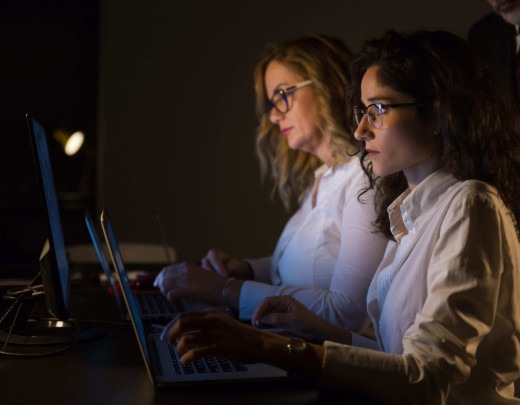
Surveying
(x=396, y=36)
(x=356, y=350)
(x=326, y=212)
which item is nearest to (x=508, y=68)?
(x=326, y=212)

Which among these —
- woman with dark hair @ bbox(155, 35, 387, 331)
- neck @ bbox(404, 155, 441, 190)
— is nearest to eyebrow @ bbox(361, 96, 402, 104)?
neck @ bbox(404, 155, 441, 190)

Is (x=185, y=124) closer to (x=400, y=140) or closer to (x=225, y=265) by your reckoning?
(x=225, y=265)

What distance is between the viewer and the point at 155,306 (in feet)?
6.27

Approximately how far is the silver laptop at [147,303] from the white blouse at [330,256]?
216 mm

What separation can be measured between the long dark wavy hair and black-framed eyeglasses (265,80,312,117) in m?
0.87

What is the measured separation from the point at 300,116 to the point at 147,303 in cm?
85

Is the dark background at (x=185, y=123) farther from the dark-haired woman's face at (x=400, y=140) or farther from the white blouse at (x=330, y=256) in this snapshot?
the dark-haired woman's face at (x=400, y=140)

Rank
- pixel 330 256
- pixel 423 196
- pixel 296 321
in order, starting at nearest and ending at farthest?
pixel 423 196, pixel 296 321, pixel 330 256

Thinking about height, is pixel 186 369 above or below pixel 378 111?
below

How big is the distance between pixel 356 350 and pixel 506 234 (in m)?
0.35

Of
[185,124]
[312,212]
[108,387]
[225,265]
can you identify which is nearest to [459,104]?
[108,387]

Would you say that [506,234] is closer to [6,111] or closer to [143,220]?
[143,220]

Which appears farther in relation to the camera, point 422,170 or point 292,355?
point 422,170

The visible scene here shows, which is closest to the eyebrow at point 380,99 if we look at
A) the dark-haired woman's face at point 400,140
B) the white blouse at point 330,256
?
the dark-haired woman's face at point 400,140
